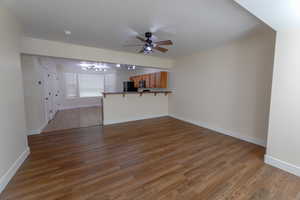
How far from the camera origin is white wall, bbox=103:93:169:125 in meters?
4.49

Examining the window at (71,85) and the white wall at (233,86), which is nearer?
the white wall at (233,86)

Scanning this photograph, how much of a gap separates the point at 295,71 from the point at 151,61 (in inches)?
150

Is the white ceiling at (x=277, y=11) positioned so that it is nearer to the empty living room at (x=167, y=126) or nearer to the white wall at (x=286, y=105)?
the empty living room at (x=167, y=126)

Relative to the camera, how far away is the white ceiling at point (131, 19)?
6.15 feet

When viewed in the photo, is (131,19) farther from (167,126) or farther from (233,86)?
(167,126)

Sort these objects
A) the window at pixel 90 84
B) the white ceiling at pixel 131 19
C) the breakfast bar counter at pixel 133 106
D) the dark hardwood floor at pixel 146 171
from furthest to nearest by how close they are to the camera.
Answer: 1. the window at pixel 90 84
2. the breakfast bar counter at pixel 133 106
3. the white ceiling at pixel 131 19
4. the dark hardwood floor at pixel 146 171

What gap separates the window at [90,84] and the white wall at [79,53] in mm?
4483

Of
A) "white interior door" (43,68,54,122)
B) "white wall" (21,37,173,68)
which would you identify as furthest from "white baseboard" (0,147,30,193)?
"white interior door" (43,68,54,122)

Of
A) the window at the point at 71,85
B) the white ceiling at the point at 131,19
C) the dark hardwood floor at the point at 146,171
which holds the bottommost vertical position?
the dark hardwood floor at the point at 146,171

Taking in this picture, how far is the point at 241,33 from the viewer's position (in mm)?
2773

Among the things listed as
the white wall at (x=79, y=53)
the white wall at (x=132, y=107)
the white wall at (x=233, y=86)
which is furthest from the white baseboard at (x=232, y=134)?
the white wall at (x=79, y=53)

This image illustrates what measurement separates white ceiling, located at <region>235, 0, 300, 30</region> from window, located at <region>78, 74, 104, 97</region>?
Answer: 8016 mm

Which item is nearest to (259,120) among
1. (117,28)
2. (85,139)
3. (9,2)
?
(117,28)

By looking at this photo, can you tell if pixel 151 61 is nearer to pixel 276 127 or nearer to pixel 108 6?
pixel 108 6
